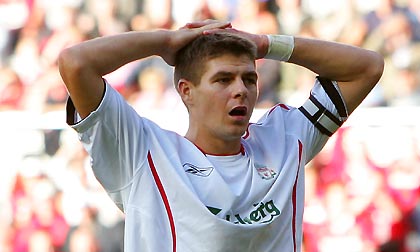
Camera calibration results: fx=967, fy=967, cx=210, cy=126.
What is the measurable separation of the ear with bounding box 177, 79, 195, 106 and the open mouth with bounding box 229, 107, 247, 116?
0.16 metres

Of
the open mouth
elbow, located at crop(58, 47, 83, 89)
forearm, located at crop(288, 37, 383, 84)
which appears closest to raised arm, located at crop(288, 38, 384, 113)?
forearm, located at crop(288, 37, 383, 84)

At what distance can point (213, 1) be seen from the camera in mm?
6148

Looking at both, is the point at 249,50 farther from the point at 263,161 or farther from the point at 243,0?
the point at 243,0

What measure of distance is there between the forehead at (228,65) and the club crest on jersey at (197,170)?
281 mm

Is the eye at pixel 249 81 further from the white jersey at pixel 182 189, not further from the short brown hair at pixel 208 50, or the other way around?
the white jersey at pixel 182 189

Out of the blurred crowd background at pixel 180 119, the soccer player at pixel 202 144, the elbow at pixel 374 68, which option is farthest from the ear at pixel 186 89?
the blurred crowd background at pixel 180 119

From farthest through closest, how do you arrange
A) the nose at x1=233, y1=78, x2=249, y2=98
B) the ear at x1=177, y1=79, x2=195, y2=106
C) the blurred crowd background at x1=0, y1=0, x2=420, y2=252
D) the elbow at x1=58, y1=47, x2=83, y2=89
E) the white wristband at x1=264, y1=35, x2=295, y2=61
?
1. the blurred crowd background at x1=0, y1=0, x2=420, y2=252
2. the white wristband at x1=264, y1=35, x2=295, y2=61
3. the ear at x1=177, y1=79, x2=195, y2=106
4. the nose at x1=233, y1=78, x2=249, y2=98
5. the elbow at x1=58, y1=47, x2=83, y2=89

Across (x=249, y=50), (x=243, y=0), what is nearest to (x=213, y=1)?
(x=243, y=0)

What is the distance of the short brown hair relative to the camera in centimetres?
287

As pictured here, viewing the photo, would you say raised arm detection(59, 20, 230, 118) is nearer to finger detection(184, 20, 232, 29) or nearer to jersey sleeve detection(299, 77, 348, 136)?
finger detection(184, 20, 232, 29)

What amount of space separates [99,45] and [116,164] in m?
0.34

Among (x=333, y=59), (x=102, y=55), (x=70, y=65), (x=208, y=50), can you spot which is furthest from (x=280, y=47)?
(x=70, y=65)

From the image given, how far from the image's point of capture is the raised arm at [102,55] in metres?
2.68

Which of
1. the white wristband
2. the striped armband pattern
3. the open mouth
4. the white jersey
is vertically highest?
the white wristband
